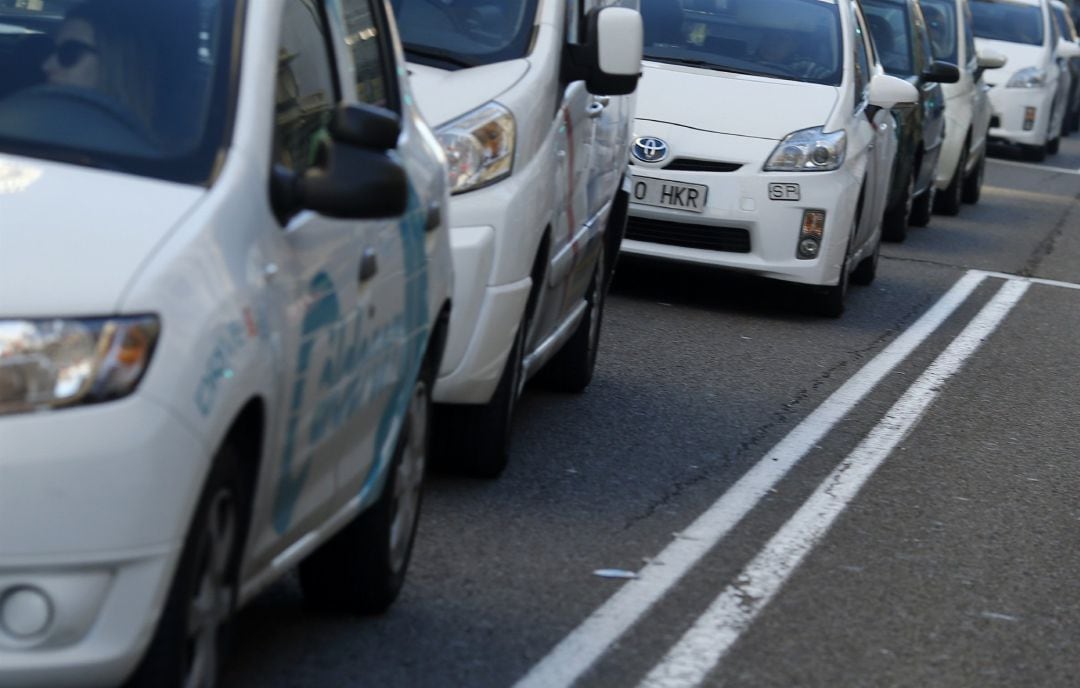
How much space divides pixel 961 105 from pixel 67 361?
15.9m

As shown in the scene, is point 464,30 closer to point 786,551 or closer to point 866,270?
point 786,551

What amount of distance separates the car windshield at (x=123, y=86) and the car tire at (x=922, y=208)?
1372 cm

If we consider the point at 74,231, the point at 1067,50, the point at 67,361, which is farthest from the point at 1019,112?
the point at 67,361

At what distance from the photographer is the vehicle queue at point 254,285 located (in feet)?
11.6

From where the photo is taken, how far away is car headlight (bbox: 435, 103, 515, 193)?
6.92 metres

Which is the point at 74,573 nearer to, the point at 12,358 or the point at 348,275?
the point at 12,358

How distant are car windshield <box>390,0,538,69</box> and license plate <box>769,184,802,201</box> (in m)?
3.97

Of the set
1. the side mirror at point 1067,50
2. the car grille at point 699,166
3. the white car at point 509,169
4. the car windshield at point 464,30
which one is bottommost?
the side mirror at point 1067,50

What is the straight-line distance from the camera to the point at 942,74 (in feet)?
51.3

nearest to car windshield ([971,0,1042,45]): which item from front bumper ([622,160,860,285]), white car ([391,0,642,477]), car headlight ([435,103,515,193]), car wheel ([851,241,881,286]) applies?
car wheel ([851,241,881,286])

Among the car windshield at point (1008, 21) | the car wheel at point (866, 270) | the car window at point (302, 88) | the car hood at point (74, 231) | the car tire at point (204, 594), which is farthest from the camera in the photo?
the car windshield at point (1008, 21)

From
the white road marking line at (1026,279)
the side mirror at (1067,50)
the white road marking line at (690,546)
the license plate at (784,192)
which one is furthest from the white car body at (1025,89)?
the white road marking line at (690,546)

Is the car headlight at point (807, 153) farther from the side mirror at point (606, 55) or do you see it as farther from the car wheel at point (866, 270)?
the side mirror at point (606, 55)

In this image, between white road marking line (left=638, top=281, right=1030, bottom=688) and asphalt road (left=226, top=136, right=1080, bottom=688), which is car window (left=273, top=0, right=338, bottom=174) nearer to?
asphalt road (left=226, top=136, right=1080, bottom=688)
